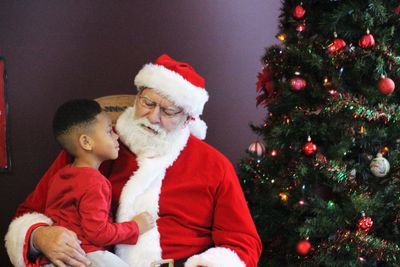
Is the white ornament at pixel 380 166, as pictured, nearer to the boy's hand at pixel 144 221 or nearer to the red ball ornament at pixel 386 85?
the red ball ornament at pixel 386 85

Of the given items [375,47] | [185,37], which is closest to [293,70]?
[375,47]

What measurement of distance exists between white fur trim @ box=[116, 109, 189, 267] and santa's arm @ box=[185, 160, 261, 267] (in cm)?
16

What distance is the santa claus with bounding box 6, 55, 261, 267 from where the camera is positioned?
1.82 m

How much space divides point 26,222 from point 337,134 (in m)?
1.31

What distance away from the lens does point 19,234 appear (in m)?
1.75

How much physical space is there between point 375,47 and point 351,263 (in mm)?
893

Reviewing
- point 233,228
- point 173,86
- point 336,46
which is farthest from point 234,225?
point 336,46

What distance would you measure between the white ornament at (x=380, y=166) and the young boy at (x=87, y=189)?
103 cm

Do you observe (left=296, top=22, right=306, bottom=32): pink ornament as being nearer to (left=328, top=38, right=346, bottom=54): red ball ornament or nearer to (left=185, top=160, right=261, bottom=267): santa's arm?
(left=328, top=38, right=346, bottom=54): red ball ornament

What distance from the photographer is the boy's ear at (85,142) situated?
5.40ft

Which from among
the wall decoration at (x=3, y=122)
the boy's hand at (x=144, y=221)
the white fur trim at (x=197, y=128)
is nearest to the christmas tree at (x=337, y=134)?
the white fur trim at (x=197, y=128)

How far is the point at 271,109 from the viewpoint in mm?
2172

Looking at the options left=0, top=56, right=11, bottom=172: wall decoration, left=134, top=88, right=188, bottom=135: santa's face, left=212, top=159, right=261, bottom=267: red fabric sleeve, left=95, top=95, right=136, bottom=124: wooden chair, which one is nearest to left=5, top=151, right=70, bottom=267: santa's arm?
left=134, top=88, right=188, bottom=135: santa's face

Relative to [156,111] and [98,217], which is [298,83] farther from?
[98,217]
